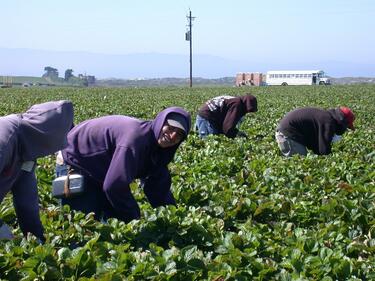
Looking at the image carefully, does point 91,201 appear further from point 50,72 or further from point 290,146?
point 50,72

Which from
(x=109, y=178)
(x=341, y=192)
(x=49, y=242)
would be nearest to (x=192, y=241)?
(x=109, y=178)

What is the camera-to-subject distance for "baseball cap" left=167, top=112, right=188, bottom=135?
12.9 ft

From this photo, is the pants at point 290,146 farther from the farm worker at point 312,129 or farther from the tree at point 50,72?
the tree at point 50,72

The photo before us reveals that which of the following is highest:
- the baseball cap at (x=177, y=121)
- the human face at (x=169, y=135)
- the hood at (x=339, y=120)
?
the baseball cap at (x=177, y=121)

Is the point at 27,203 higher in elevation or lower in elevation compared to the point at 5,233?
higher

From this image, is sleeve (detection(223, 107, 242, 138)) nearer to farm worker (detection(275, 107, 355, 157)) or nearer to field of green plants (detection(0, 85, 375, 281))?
farm worker (detection(275, 107, 355, 157))

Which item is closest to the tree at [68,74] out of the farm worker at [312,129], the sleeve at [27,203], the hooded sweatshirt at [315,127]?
the farm worker at [312,129]

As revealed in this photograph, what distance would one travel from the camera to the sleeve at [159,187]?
14.5 ft

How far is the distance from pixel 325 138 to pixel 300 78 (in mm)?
74257

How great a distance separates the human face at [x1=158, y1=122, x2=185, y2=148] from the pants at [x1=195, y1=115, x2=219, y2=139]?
6141mm

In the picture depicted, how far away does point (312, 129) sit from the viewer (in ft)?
Result: 26.7

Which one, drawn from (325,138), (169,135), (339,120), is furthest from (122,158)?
(325,138)

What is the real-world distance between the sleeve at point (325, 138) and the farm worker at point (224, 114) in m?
1.71

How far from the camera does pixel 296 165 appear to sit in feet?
23.0
